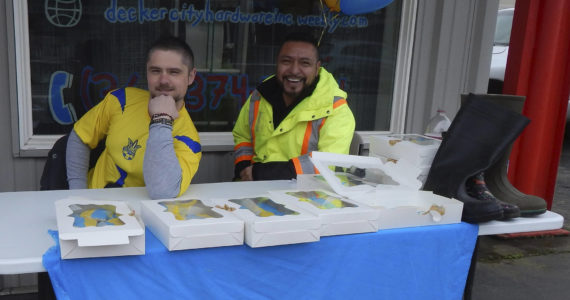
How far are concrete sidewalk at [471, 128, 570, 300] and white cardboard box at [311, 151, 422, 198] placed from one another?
173 centimetres

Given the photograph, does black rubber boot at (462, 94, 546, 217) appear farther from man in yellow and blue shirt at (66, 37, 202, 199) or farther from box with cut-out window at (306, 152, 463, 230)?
man in yellow and blue shirt at (66, 37, 202, 199)

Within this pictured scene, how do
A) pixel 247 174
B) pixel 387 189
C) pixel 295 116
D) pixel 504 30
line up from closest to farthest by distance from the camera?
pixel 387 189, pixel 295 116, pixel 247 174, pixel 504 30

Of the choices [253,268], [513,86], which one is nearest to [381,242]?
[253,268]

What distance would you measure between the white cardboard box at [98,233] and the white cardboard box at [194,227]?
6cm

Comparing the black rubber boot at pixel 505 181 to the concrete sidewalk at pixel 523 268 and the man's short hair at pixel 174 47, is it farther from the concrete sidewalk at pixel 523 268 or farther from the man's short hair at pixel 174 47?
the concrete sidewalk at pixel 523 268

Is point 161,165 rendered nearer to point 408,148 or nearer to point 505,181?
point 408,148

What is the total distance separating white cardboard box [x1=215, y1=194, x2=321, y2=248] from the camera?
4.70ft

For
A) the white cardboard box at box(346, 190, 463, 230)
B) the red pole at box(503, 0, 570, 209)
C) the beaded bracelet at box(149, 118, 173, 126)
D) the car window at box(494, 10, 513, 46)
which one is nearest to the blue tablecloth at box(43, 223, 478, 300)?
the white cardboard box at box(346, 190, 463, 230)

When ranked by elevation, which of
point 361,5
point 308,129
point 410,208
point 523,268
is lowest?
point 523,268

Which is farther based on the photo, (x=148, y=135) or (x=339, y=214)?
(x=148, y=135)

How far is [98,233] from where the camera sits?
129cm

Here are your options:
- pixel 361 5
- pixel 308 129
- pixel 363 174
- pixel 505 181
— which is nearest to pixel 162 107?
pixel 363 174

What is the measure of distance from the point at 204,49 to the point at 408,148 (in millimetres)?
2002

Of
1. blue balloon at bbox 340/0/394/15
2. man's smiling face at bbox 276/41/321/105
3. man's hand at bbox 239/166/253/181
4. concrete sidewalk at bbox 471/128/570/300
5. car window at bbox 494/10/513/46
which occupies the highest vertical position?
car window at bbox 494/10/513/46
